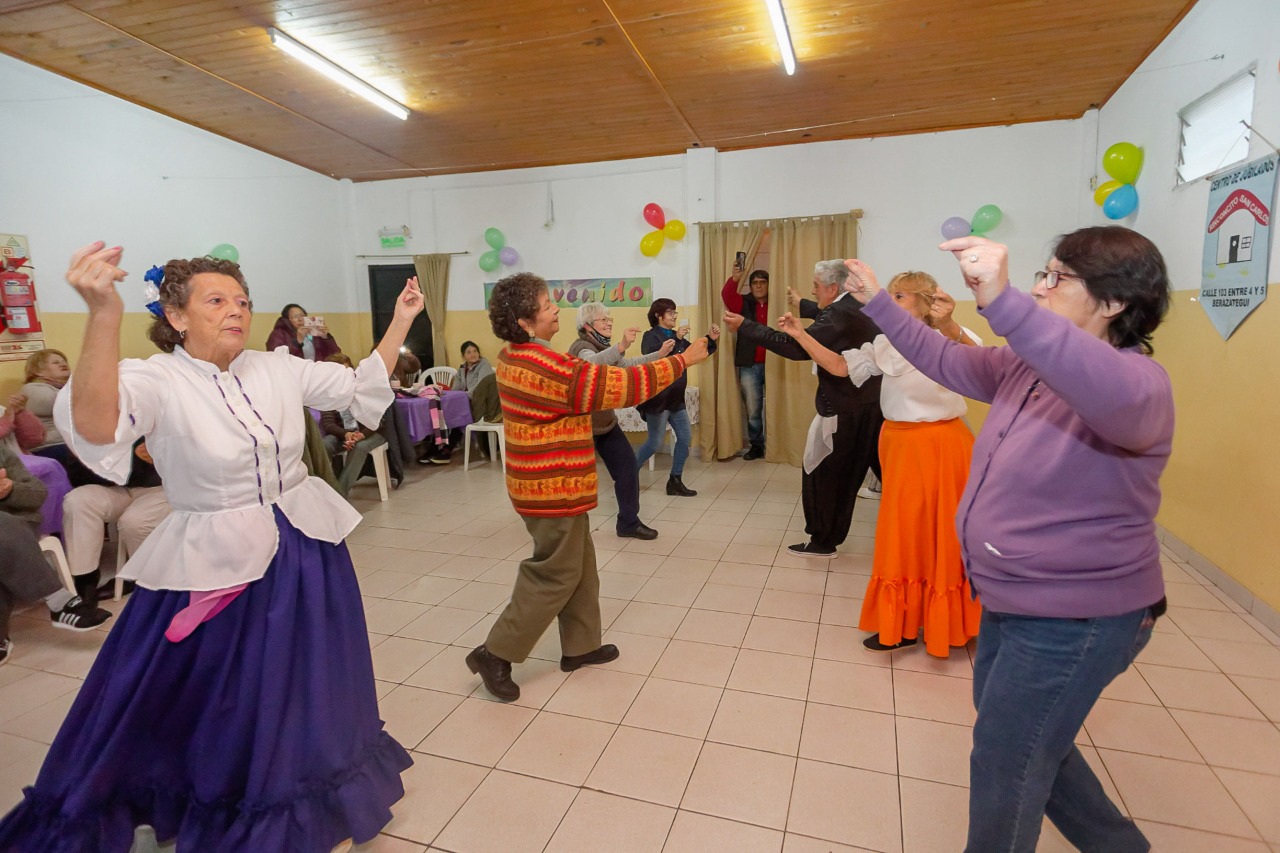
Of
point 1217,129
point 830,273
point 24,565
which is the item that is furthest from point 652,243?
point 24,565

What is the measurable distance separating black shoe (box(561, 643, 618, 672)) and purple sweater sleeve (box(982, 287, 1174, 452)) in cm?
200

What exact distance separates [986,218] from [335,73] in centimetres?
495

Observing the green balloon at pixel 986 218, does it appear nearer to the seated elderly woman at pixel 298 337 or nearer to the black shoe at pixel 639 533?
the black shoe at pixel 639 533

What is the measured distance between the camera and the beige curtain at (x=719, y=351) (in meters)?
6.15

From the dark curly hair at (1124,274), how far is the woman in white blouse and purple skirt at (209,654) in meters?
1.65

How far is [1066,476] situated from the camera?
1.11 meters

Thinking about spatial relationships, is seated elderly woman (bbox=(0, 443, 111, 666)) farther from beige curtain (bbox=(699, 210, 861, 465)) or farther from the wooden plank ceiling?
beige curtain (bbox=(699, 210, 861, 465))

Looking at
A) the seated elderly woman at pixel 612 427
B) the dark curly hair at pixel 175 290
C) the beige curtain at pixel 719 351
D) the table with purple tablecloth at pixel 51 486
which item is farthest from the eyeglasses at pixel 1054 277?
the beige curtain at pixel 719 351

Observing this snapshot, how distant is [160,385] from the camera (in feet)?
4.49

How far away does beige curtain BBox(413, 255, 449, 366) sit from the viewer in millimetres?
7160

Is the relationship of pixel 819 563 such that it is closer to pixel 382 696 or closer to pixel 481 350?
pixel 382 696

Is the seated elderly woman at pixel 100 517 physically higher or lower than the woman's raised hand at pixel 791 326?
lower

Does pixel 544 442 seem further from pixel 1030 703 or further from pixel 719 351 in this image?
pixel 719 351

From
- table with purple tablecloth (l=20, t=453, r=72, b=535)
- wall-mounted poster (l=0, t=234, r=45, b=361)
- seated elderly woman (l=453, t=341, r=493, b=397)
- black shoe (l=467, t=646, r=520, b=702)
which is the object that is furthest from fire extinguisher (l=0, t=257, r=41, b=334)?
black shoe (l=467, t=646, r=520, b=702)
